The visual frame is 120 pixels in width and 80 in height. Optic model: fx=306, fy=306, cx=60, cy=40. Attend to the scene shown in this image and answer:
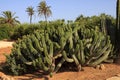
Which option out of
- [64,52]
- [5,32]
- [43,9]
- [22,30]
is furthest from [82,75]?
[43,9]

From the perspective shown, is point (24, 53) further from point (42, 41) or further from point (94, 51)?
point (94, 51)

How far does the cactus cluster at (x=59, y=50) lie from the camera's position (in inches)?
369

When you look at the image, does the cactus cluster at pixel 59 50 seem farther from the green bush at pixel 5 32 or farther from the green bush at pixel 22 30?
the green bush at pixel 5 32

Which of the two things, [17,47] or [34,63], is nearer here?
[34,63]

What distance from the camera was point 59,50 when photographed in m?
9.68

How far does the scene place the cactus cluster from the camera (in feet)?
30.7

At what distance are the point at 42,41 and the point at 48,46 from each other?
0.24m

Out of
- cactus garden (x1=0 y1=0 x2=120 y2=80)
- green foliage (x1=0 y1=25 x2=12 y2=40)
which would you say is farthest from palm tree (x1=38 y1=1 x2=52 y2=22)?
cactus garden (x1=0 y1=0 x2=120 y2=80)

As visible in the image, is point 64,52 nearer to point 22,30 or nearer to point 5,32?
point 22,30

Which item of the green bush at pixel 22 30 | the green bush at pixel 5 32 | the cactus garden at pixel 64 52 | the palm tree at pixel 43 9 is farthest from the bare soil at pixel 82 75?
the palm tree at pixel 43 9

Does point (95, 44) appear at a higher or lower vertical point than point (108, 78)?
higher

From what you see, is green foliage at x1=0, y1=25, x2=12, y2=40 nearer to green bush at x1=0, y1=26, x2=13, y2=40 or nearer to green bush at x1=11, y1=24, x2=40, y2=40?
green bush at x1=0, y1=26, x2=13, y2=40

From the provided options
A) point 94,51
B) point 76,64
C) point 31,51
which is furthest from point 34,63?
point 94,51

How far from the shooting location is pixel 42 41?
951 cm
